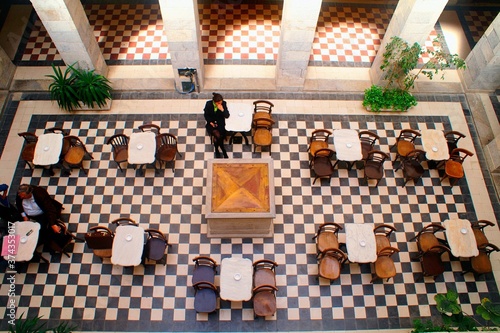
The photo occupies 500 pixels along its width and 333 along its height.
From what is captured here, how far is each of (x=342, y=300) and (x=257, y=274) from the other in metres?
1.67

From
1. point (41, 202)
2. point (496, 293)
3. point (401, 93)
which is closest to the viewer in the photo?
point (41, 202)

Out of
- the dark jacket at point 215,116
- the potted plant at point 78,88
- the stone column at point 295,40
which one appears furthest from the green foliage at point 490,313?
the potted plant at point 78,88

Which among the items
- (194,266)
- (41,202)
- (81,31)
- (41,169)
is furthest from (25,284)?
(81,31)

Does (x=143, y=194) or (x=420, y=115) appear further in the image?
(x=420, y=115)

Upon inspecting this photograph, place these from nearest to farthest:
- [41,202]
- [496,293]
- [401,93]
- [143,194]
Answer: [41,202] < [496,293] < [143,194] < [401,93]

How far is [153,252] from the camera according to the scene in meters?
7.30

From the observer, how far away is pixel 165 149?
8406 mm

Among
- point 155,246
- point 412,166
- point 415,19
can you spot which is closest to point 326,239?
point 412,166

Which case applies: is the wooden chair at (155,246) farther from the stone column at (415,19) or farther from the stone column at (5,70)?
the stone column at (415,19)

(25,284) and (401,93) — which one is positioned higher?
(401,93)

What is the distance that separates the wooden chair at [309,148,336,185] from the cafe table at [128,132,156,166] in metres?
3.30

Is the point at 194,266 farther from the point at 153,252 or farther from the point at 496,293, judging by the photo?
the point at 496,293

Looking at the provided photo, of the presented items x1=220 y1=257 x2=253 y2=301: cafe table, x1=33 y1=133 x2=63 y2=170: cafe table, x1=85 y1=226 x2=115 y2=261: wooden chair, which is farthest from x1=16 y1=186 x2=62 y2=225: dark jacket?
x1=220 y1=257 x2=253 y2=301: cafe table

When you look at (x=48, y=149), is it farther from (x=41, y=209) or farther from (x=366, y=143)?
(x=366, y=143)
